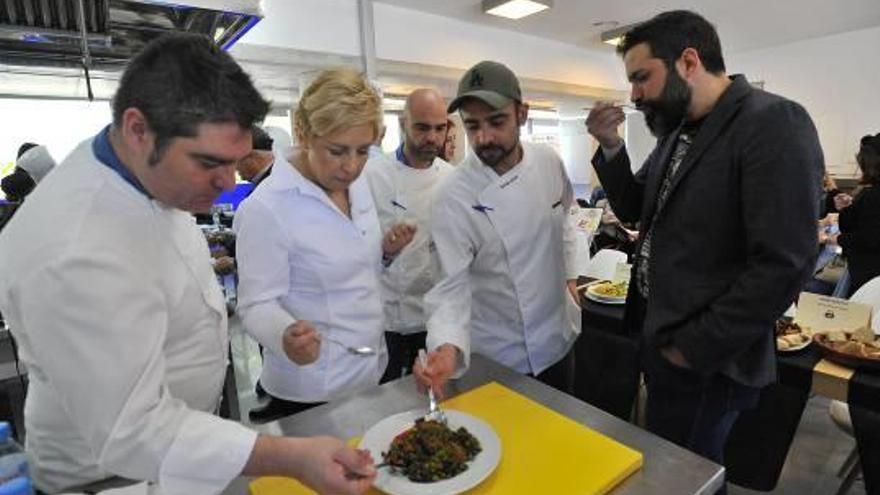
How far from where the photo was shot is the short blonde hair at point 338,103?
107cm

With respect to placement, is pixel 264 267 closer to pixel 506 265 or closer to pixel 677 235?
pixel 506 265

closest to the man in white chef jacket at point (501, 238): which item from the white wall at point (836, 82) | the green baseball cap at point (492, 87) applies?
the green baseball cap at point (492, 87)

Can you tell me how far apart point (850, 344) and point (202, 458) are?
165 cm

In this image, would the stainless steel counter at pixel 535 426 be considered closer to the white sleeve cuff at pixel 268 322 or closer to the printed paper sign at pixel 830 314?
the white sleeve cuff at pixel 268 322

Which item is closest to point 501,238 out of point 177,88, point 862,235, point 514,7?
point 177,88

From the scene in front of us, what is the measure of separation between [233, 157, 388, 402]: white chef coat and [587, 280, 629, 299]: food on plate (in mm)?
1249

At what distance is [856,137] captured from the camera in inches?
205

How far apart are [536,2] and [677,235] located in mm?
3166

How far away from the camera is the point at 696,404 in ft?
3.70

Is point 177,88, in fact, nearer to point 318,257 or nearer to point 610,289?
point 318,257

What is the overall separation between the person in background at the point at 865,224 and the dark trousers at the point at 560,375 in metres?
2.32

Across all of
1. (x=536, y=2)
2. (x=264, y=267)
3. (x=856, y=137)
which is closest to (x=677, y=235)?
(x=264, y=267)

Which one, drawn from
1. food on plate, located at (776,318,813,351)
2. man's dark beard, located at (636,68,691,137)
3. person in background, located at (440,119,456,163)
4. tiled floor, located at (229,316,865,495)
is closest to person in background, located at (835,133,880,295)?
tiled floor, located at (229,316,865,495)

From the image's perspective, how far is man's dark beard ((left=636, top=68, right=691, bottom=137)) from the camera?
3.66ft
